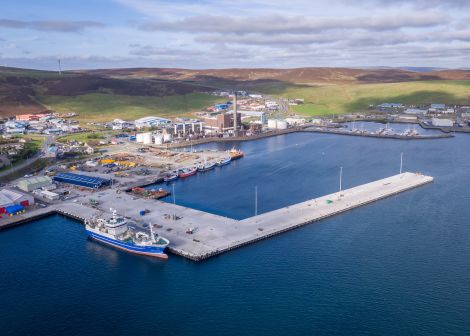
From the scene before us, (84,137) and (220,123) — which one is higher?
(220,123)

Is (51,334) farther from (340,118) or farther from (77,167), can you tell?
(340,118)

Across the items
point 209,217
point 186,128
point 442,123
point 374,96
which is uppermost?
point 374,96

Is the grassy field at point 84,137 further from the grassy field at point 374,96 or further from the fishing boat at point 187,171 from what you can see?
the grassy field at point 374,96

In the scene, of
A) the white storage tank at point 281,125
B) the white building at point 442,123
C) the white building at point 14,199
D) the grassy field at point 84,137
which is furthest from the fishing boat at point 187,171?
the white building at point 442,123

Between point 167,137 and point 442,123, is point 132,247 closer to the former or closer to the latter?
point 167,137

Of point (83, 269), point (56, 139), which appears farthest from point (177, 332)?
point (56, 139)

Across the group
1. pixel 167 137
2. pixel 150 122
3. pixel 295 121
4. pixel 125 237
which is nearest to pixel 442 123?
pixel 295 121
